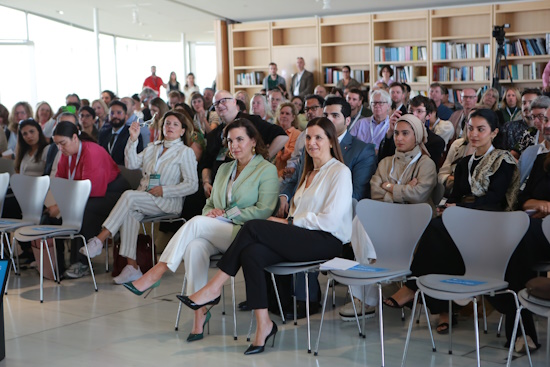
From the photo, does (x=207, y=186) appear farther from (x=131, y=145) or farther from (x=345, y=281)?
(x=345, y=281)

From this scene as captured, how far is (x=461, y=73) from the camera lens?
1294cm

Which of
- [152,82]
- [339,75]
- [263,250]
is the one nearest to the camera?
[263,250]

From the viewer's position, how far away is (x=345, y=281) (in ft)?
13.0

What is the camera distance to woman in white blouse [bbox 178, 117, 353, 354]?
13.6 ft

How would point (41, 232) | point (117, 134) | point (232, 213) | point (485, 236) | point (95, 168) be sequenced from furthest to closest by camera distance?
point (117, 134)
point (95, 168)
point (41, 232)
point (232, 213)
point (485, 236)

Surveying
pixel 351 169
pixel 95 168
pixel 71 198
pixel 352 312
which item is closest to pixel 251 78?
pixel 95 168

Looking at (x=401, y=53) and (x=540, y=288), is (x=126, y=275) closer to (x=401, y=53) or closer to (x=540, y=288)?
(x=540, y=288)

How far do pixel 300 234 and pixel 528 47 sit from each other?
9.39 metres

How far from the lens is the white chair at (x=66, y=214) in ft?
18.5

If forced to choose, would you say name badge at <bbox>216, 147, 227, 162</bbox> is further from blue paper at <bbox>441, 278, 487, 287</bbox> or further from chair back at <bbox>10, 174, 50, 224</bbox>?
blue paper at <bbox>441, 278, 487, 287</bbox>

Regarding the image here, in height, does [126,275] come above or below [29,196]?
below

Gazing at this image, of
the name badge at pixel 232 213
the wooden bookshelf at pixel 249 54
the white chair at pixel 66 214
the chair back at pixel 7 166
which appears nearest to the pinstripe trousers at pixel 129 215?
the white chair at pixel 66 214

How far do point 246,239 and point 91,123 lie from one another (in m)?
4.70

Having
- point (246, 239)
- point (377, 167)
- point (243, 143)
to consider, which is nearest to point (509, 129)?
point (377, 167)
